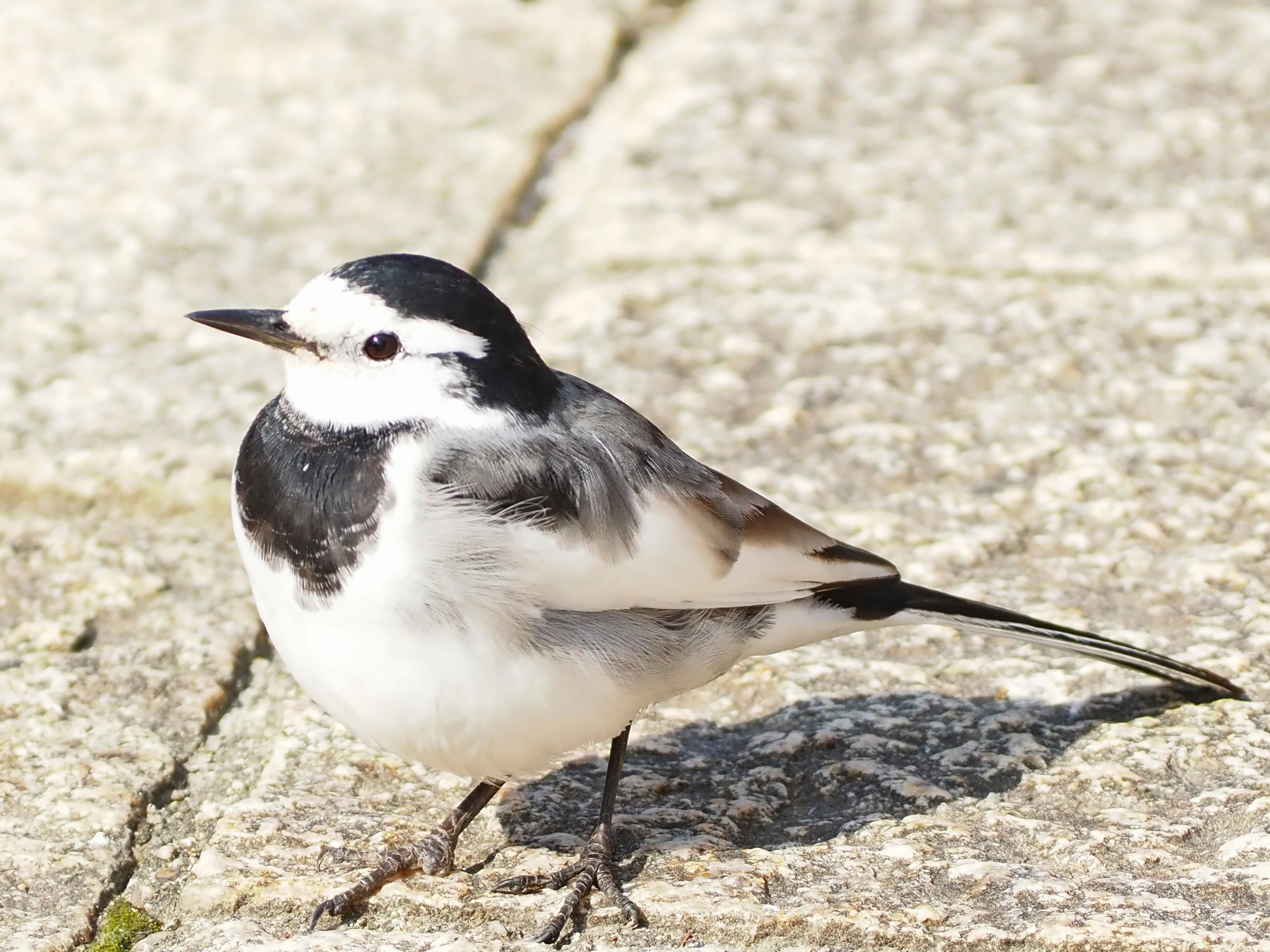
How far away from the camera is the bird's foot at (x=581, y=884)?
2.73m

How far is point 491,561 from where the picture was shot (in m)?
2.85

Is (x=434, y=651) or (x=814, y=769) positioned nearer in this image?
(x=434, y=651)

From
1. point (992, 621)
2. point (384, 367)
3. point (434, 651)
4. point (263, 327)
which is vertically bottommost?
point (992, 621)

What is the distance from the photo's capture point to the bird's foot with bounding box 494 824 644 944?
8.95ft

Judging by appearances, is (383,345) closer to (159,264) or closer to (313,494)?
(313,494)

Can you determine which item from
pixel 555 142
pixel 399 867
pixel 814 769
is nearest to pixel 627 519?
pixel 814 769

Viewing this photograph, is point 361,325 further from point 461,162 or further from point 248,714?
point 461,162

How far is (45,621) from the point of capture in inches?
137

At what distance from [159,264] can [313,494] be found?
2222 millimetres

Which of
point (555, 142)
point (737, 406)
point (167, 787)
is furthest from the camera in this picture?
point (555, 142)

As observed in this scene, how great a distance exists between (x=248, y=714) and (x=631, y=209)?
7.43ft

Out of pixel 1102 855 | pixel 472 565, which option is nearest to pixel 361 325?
pixel 472 565

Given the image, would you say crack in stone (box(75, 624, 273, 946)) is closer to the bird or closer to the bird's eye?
the bird

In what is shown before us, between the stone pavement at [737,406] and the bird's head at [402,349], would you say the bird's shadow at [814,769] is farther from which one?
the bird's head at [402,349]
